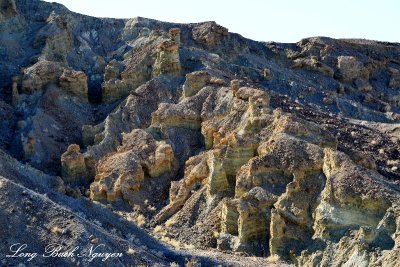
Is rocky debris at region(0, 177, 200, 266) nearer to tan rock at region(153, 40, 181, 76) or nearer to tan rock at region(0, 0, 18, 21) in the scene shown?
tan rock at region(153, 40, 181, 76)

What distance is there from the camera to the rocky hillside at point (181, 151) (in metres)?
28.1

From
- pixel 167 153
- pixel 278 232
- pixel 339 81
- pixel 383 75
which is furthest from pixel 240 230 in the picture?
pixel 383 75

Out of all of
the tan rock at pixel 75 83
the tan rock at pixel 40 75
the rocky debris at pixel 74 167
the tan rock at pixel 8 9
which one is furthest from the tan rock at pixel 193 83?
the tan rock at pixel 8 9

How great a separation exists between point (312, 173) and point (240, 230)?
165 inches

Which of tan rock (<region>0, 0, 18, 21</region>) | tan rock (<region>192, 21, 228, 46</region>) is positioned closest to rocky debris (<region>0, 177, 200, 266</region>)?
tan rock (<region>0, 0, 18, 21</region>)

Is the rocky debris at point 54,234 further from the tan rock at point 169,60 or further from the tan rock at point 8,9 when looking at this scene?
the tan rock at point 8,9

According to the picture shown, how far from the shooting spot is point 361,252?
27.1 meters

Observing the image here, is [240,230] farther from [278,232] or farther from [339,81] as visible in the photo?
[339,81]

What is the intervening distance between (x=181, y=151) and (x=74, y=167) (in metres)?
6.31

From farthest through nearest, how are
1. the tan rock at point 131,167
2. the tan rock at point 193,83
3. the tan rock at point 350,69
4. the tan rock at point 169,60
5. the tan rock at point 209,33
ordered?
the tan rock at point 350,69 → the tan rock at point 209,33 → the tan rock at point 169,60 → the tan rock at point 193,83 → the tan rock at point 131,167

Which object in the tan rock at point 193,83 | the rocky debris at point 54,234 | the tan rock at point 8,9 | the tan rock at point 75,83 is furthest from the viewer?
the tan rock at point 8,9

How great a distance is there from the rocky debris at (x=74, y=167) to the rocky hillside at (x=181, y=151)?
84 millimetres

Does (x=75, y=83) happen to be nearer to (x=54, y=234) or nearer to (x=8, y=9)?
(x=8, y=9)

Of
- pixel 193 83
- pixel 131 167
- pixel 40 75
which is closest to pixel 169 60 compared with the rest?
pixel 193 83
